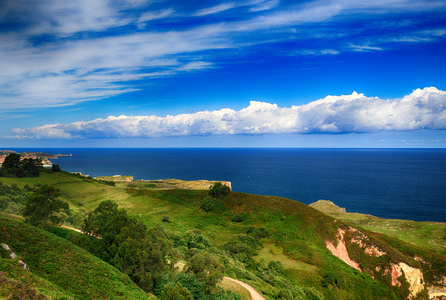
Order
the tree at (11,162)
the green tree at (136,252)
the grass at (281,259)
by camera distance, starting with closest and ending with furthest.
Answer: the green tree at (136,252) → the grass at (281,259) → the tree at (11,162)

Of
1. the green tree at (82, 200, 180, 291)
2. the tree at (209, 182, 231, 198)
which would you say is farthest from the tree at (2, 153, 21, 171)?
the green tree at (82, 200, 180, 291)

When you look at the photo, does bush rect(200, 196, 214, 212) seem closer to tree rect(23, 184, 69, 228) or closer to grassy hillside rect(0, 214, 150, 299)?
tree rect(23, 184, 69, 228)

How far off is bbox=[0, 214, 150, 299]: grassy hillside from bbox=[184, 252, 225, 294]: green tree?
4.63 metres

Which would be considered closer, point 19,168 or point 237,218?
point 237,218

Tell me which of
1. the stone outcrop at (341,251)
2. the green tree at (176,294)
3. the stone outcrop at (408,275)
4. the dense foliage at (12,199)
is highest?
the green tree at (176,294)

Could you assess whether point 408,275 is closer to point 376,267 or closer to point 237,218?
point 376,267

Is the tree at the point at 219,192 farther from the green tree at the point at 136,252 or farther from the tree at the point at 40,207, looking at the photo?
the tree at the point at 40,207

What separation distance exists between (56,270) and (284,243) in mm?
37213

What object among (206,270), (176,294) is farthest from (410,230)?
(176,294)

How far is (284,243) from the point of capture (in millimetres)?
45375

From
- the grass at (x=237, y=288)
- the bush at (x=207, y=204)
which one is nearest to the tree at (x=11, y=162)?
the bush at (x=207, y=204)

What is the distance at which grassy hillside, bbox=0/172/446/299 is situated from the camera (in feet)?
116

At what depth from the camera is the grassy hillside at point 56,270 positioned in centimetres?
1388

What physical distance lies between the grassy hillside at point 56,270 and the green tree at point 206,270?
4625mm
